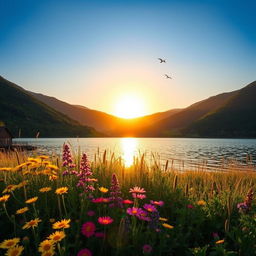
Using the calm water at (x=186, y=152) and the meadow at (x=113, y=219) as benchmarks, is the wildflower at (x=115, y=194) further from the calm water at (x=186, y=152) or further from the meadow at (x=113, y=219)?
the calm water at (x=186, y=152)

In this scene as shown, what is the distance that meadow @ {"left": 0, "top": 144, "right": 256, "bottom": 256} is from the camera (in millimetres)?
2666

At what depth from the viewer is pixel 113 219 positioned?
3.17 m

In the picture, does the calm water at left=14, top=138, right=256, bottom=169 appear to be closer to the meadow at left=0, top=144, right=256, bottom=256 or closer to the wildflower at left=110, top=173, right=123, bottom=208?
the meadow at left=0, top=144, right=256, bottom=256

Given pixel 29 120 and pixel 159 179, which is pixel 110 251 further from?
pixel 29 120

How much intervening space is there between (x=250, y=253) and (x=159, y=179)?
7.31 ft

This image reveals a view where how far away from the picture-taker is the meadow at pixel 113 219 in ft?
8.75

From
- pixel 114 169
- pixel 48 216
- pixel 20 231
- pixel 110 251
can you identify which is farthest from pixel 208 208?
pixel 20 231

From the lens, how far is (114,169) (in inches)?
214

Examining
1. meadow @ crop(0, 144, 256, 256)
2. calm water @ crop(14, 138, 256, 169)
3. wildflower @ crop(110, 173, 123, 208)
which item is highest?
wildflower @ crop(110, 173, 123, 208)

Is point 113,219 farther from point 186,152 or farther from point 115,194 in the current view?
point 186,152

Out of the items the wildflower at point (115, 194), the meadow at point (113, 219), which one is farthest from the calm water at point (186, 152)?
the wildflower at point (115, 194)

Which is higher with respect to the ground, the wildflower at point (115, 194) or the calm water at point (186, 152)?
the wildflower at point (115, 194)

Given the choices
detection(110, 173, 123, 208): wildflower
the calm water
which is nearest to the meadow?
detection(110, 173, 123, 208): wildflower

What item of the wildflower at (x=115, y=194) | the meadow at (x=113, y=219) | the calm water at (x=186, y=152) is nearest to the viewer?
the meadow at (x=113, y=219)
